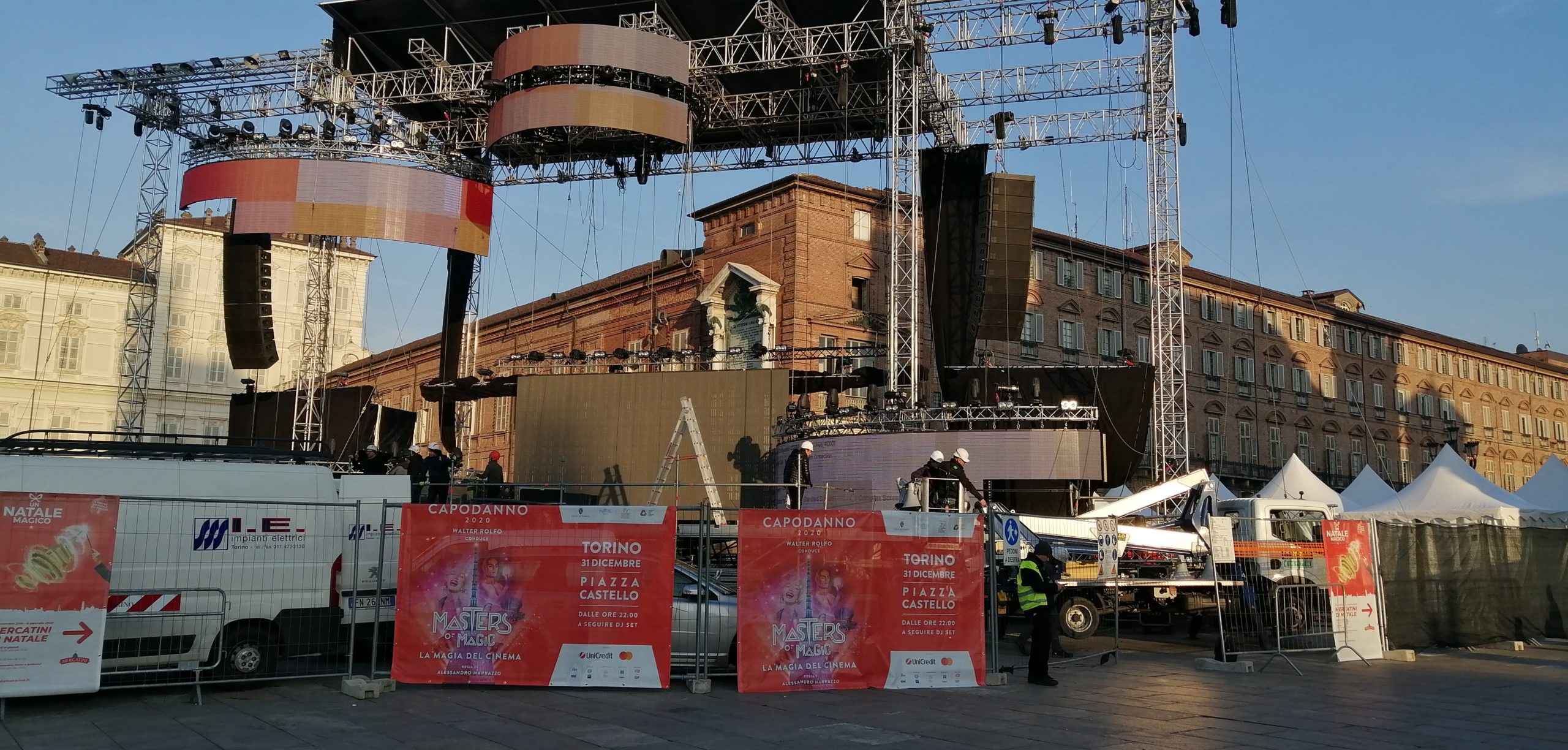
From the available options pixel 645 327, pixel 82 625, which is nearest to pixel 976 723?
pixel 82 625

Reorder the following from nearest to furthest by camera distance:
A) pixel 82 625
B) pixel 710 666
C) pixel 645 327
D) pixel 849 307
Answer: pixel 82 625 → pixel 710 666 → pixel 849 307 → pixel 645 327

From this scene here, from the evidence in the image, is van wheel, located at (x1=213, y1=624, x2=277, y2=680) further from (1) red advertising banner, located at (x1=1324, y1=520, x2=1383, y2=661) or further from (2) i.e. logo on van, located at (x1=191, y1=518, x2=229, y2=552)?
(1) red advertising banner, located at (x1=1324, y1=520, x2=1383, y2=661)

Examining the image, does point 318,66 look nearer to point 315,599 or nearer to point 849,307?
point 849,307

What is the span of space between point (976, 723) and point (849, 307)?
105 feet

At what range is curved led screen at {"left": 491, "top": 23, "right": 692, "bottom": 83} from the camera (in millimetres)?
28125

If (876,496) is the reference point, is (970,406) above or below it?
above

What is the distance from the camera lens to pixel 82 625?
959cm

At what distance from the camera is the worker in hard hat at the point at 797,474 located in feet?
72.8

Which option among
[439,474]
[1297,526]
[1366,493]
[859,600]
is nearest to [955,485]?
[1297,526]

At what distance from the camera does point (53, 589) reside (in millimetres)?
9469

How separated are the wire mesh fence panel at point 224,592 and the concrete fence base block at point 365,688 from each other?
2.31ft

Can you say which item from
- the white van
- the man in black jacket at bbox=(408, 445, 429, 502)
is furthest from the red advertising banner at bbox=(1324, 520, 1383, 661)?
the man in black jacket at bbox=(408, 445, 429, 502)

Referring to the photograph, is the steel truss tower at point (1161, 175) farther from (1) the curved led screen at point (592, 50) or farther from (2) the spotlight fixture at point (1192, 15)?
(1) the curved led screen at point (592, 50)

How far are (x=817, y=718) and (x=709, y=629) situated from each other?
7.14ft
